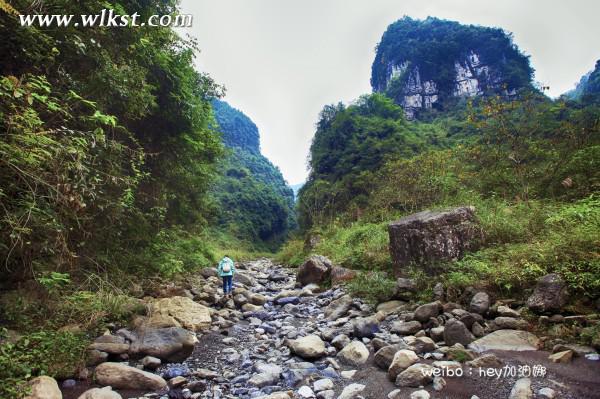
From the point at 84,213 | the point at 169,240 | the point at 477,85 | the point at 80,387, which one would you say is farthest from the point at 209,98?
the point at 477,85

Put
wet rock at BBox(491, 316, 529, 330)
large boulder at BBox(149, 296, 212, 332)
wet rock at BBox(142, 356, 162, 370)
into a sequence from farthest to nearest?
large boulder at BBox(149, 296, 212, 332) → wet rock at BBox(142, 356, 162, 370) → wet rock at BBox(491, 316, 529, 330)

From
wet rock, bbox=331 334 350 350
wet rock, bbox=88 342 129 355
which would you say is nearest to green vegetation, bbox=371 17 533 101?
wet rock, bbox=331 334 350 350

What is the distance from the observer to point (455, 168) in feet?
50.8

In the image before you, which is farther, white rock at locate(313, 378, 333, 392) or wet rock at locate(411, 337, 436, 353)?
wet rock at locate(411, 337, 436, 353)

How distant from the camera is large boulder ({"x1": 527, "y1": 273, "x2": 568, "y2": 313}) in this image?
13.8 feet

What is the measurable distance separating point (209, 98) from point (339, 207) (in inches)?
729

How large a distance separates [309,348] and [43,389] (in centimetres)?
338

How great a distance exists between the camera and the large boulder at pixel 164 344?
4.74 metres

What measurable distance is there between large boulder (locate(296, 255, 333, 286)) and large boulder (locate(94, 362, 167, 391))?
7116 mm

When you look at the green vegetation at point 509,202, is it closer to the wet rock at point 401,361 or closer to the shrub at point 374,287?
the shrub at point 374,287

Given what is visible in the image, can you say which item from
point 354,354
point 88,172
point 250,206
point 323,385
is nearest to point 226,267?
point 88,172

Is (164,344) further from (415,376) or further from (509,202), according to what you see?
(509,202)

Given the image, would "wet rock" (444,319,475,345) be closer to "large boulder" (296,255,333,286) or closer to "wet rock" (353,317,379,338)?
"wet rock" (353,317,379,338)

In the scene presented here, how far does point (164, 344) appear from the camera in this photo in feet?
15.9
